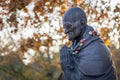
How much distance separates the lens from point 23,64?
880 inches

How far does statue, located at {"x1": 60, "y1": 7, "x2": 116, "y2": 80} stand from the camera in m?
4.74

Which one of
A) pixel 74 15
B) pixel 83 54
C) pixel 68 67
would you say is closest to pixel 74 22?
pixel 74 15

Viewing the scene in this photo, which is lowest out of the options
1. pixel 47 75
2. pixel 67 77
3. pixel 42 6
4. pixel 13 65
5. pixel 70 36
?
pixel 47 75

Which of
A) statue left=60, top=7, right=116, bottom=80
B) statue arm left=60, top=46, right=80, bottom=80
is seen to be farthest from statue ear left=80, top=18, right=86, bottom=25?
statue arm left=60, top=46, right=80, bottom=80

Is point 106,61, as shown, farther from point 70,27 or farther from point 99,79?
point 70,27

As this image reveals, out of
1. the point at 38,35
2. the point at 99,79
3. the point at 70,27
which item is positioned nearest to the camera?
the point at 99,79

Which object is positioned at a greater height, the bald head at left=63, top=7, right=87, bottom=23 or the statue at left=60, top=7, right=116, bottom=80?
the bald head at left=63, top=7, right=87, bottom=23

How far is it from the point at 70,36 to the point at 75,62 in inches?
14.8

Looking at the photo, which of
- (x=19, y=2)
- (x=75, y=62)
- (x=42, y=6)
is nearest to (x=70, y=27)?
(x=75, y=62)

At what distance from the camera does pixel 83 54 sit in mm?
4859

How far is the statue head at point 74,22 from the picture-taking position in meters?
5.06

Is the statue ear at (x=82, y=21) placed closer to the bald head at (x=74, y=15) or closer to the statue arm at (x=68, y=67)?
the bald head at (x=74, y=15)

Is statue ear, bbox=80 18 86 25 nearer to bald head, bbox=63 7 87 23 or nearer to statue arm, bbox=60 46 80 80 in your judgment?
bald head, bbox=63 7 87 23

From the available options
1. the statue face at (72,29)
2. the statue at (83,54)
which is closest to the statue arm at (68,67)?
the statue at (83,54)
